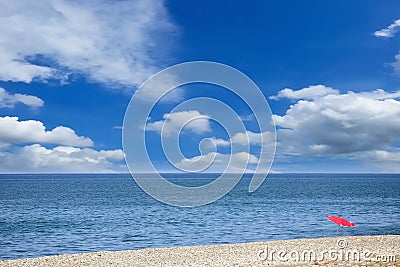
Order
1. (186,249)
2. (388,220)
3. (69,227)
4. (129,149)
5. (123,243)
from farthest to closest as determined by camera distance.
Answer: (388,220)
(69,227)
(123,243)
(186,249)
(129,149)

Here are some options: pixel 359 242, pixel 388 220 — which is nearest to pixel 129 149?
pixel 359 242

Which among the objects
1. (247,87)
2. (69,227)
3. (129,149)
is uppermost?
(247,87)

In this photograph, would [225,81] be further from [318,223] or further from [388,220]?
[388,220]

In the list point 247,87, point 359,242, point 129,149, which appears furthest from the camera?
point 359,242

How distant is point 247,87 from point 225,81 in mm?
1196

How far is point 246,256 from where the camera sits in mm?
22719

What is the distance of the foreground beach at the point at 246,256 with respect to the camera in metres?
20.5

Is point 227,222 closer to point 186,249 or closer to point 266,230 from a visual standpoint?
point 266,230

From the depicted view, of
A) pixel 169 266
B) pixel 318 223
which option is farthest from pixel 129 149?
pixel 318 223

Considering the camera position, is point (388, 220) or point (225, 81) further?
point (388, 220)

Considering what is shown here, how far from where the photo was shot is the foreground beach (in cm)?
2052

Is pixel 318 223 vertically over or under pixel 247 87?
under

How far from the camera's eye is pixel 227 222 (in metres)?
45.8

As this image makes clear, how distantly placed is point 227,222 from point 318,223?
9049 millimetres
